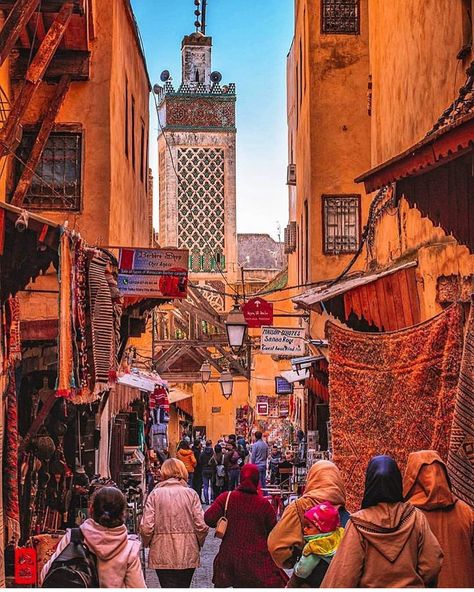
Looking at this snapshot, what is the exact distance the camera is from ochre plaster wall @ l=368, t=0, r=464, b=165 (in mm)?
8727

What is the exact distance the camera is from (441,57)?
9047mm

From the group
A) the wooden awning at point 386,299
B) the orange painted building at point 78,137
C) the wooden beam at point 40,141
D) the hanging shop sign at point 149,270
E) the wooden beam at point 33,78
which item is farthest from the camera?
the orange painted building at point 78,137

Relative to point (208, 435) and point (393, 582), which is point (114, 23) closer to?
point (393, 582)

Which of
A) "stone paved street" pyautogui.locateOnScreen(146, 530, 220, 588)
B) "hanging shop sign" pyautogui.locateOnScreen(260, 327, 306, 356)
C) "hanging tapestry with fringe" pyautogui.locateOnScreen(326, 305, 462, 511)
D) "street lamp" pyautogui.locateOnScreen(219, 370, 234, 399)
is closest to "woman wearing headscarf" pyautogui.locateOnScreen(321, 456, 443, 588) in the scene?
"hanging tapestry with fringe" pyautogui.locateOnScreen(326, 305, 462, 511)

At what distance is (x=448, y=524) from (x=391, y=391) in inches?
116

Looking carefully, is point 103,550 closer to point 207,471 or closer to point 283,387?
point 207,471

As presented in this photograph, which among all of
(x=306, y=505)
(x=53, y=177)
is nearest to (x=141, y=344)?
(x=53, y=177)

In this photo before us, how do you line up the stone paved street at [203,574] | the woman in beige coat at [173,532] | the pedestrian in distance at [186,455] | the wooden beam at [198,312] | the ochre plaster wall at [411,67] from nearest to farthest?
1. the ochre plaster wall at [411,67]
2. the woman in beige coat at [173,532]
3. the stone paved street at [203,574]
4. the pedestrian in distance at [186,455]
5. the wooden beam at [198,312]

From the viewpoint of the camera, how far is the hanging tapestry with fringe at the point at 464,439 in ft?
20.2

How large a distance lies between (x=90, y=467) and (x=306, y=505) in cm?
745

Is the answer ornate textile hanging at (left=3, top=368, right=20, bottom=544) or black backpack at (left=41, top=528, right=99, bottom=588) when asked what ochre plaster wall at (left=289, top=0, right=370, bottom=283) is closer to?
ornate textile hanging at (left=3, top=368, right=20, bottom=544)

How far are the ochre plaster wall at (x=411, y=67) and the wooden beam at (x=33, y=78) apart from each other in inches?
135

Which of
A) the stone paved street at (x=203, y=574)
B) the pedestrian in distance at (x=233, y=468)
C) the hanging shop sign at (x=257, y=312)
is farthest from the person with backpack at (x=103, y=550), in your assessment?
the pedestrian in distance at (x=233, y=468)

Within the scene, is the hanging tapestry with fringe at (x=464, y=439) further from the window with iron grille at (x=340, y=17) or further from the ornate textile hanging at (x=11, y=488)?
the window with iron grille at (x=340, y=17)
